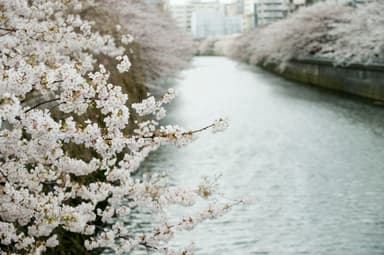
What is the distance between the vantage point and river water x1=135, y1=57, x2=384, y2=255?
9703 millimetres

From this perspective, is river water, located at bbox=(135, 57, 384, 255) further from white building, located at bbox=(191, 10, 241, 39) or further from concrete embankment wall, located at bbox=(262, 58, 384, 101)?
white building, located at bbox=(191, 10, 241, 39)

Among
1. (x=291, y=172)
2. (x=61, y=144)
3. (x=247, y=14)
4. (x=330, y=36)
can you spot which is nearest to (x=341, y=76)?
(x=330, y=36)

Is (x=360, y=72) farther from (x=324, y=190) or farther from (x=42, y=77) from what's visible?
(x=42, y=77)

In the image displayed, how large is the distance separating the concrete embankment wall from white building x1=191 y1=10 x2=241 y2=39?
4673 inches

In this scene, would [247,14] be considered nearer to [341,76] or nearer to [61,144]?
[341,76]

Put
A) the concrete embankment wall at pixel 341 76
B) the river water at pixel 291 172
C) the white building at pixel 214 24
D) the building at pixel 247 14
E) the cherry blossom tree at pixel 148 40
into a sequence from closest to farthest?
the river water at pixel 291 172, the cherry blossom tree at pixel 148 40, the concrete embankment wall at pixel 341 76, the building at pixel 247 14, the white building at pixel 214 24

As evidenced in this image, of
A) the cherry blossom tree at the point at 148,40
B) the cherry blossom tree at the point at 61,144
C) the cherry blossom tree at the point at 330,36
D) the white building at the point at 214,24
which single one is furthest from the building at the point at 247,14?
the cherry blossom tree at the point at 61,144

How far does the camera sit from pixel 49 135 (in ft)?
13.6

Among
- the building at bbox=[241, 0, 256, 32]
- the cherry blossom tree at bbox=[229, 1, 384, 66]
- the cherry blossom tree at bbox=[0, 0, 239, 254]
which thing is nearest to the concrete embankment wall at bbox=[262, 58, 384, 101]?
the cherry blossom tree at bbox=[229, 1, 384, 66]

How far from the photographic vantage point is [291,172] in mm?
14133

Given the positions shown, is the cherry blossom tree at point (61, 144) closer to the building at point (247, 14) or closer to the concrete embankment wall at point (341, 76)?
the concrete embankment wall at point (341, 76)

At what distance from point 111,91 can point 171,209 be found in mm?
7150

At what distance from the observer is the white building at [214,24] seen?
16188cm

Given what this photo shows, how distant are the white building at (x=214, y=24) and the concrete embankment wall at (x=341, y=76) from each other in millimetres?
118705
